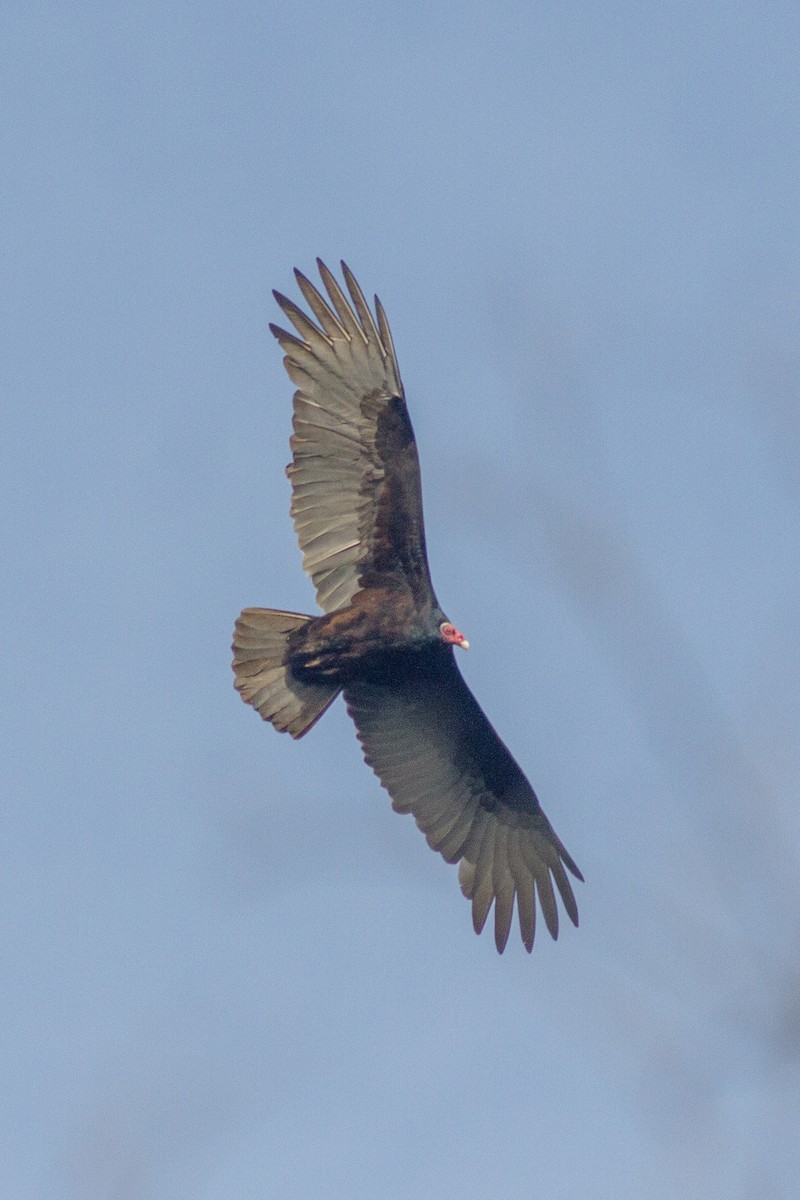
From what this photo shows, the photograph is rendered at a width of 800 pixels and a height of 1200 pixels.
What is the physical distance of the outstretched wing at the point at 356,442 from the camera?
1281 centimetres

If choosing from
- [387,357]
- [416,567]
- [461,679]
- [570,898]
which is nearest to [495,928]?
[570,898]

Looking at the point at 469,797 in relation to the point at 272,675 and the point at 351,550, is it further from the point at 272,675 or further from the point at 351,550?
the point at 351,550

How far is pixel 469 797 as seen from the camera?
13.8 metres

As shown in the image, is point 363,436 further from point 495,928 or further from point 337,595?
point 495,928

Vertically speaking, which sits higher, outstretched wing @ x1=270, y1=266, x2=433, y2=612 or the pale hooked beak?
outstretched wing @ x1=270, y1=266, x2=433, y2=612

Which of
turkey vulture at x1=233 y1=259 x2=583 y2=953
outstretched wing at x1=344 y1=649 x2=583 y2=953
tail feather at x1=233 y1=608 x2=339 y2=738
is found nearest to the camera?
turkey vulture at x1=233 y1=259 x2=583 y2=953

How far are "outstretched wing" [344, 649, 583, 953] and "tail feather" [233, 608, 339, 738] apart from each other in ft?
1.54

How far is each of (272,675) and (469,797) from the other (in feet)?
5.54

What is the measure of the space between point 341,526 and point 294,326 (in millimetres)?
1270

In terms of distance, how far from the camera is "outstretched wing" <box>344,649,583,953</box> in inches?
534

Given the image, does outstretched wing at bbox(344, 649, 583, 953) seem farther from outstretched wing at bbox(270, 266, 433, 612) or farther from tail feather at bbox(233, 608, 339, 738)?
outstretched wing at bbox(270, 266, 433, 612)

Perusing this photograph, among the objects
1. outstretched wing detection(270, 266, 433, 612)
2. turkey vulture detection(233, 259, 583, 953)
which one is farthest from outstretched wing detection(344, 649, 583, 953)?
outstretched wing detection(270, 266, 433, 612)

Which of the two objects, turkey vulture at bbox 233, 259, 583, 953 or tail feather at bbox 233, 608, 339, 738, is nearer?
turkey vulture at bbox 233, 259, 583, 953

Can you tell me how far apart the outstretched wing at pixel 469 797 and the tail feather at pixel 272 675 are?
468mm
